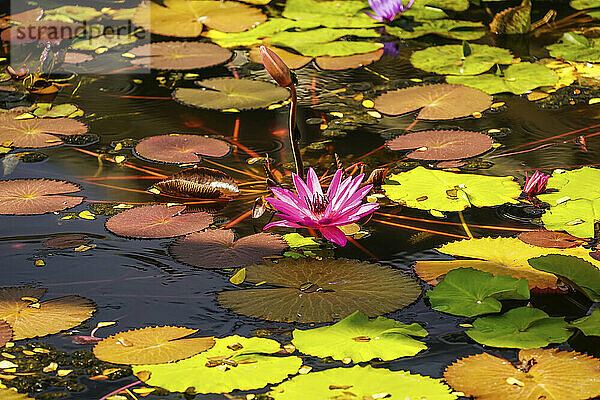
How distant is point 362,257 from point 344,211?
0.34ft

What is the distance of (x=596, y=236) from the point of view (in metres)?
1.76

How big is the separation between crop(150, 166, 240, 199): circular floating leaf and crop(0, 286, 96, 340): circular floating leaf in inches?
17.6

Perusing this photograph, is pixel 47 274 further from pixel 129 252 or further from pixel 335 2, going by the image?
pixel 335 2

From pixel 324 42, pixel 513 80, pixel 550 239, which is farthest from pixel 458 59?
pixel 550 239

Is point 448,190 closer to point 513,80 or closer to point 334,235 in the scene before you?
point 334,235

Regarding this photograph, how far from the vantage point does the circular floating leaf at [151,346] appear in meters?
1.39

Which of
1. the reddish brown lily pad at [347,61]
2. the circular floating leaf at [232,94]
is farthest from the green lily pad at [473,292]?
the reddish brown lily pad at [347,61]

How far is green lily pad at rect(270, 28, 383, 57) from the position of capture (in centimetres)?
297

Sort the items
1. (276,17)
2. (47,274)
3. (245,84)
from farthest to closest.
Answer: (276,17) < (245,84) < (47,274)

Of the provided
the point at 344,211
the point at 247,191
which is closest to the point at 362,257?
the point at 344,211

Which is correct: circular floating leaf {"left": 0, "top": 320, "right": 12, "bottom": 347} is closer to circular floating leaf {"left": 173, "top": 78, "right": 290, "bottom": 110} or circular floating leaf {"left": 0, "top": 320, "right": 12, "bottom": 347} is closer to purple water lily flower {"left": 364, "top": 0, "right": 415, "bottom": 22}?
circular floating leaf {"left": 173, "top": 78, "right": 290, "bottom": 110}

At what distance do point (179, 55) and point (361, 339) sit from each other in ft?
5.89

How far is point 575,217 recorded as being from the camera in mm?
1810

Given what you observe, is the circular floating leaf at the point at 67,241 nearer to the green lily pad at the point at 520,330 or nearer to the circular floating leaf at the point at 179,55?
the green lily pad at the point at 520,330
